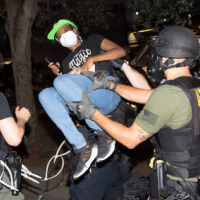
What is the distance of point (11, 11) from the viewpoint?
7.19m

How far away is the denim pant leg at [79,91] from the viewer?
2578 mm

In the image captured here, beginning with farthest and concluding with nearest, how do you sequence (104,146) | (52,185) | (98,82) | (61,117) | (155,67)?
(52,185)
(104,146)
(61,117)
(98,82)
(155,67)

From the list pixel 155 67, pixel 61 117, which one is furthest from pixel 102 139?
pixel 155 67

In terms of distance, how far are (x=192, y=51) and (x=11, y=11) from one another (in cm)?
634

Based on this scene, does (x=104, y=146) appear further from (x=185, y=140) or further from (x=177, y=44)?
(x=177, y=44)

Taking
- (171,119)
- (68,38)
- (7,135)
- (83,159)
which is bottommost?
(83,159)

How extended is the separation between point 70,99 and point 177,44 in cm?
118

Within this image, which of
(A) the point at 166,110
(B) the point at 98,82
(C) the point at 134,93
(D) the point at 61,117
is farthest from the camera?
(D) the point at 61,117

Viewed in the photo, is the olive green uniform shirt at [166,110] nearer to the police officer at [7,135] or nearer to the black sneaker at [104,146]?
the black sneaker at [104,146]

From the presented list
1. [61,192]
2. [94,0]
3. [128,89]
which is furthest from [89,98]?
[94,0]

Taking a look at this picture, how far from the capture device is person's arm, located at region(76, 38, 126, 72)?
2.91 metres

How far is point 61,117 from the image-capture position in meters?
2.83

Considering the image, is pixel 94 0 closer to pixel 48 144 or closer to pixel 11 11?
pixel 11 11

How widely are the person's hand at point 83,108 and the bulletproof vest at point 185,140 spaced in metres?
0.67
